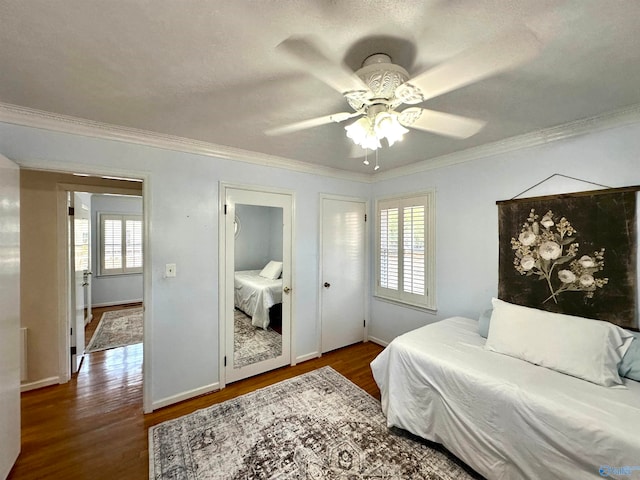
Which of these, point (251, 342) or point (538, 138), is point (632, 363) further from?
point (251, 342)

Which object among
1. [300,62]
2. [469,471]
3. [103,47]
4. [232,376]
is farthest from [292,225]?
[469,471]

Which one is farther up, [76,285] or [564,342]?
[76,285]

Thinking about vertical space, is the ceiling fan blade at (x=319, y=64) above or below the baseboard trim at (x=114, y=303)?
above

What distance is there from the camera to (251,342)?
292 centimetres

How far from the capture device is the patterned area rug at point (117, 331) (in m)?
3.67

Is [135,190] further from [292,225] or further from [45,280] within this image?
[292,225]

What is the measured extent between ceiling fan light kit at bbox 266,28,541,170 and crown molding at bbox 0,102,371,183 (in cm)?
149

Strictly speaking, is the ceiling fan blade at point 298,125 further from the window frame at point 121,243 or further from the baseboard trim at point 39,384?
the window frame at point 121,243

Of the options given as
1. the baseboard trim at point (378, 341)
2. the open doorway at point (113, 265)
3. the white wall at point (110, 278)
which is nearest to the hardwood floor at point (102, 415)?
the baseboard trim at point (378, 341)

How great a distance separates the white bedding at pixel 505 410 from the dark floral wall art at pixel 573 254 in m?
0.60

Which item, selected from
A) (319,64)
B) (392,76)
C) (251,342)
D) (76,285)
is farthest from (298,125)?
(76,285)

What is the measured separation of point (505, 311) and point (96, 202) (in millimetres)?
7050

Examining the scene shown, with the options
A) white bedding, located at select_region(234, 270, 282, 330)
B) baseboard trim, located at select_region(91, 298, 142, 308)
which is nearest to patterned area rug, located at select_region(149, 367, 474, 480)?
white bedding, located at select_region(234, 270, 282, 330)

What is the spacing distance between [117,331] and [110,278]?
6.30 ft
